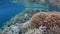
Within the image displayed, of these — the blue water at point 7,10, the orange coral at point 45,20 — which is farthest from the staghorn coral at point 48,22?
the blue water at point 7,10

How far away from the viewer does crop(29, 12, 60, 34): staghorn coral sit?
5.88 feet

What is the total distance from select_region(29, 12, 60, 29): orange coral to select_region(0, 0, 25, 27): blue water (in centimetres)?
29

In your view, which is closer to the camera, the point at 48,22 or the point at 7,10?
the point at 48,22

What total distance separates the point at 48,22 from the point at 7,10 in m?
0.60

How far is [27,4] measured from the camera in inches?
84.8

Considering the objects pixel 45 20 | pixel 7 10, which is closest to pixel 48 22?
pixel 45 20

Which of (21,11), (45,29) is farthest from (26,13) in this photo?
(45,29)

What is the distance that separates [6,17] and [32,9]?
0.37 m

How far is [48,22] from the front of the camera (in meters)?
1.82

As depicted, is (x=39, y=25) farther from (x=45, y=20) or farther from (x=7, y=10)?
(x=7, y=10)

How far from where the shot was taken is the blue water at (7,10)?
6.73ft

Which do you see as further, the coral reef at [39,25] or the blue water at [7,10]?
the blue water at [7,10]

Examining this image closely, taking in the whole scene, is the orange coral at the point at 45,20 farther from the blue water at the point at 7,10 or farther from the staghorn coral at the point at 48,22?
the blue water at the point at 7,10

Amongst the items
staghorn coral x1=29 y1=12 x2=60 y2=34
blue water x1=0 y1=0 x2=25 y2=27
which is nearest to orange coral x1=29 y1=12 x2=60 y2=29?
staghorn coral x1=29 y1=12 x2=60 y2=34
